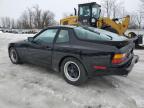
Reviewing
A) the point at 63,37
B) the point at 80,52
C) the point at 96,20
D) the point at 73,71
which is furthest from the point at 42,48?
the point at 96,20

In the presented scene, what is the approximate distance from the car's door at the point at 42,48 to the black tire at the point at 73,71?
1.78 feet

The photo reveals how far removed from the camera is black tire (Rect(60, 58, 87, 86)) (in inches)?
152

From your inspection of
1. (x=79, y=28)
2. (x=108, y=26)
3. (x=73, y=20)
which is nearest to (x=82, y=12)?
(x=73, y=20)

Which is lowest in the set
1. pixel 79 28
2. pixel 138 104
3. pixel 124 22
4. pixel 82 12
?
pixel 138 104

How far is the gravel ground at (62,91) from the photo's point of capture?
3.24 meters

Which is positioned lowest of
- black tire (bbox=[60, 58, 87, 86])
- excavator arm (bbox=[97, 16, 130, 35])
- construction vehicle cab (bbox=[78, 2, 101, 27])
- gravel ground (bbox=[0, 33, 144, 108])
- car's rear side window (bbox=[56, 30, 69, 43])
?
gravel ground (bbox=[0, 33, 144, 108])

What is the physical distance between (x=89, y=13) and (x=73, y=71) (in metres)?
9.29

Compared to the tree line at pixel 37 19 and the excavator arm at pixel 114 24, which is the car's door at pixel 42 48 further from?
the tree line at pixel 37 19

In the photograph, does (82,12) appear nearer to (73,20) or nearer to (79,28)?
(73,20)

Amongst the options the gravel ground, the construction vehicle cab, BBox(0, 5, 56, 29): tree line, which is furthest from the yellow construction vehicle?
BBox(0, 5, 56, 29): tree line

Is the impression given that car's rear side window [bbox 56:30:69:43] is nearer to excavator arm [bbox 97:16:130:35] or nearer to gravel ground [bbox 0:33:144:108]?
gravel ground [bbox 0:33:144:108]

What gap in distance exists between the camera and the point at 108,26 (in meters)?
12.0

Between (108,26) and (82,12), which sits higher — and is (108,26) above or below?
below

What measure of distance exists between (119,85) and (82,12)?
31.4ft
